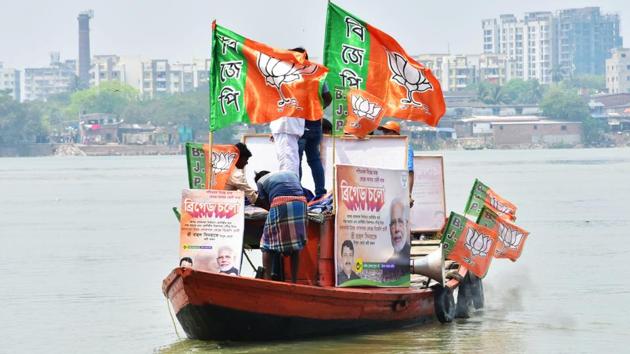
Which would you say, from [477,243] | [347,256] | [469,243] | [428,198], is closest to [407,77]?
[347,256]

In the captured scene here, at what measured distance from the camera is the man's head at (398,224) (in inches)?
762

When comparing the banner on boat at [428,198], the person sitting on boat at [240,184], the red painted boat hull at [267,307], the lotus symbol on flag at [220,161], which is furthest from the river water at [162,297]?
the lotus symbol on flag at [220,161]

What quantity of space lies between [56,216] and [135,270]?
22487 mm

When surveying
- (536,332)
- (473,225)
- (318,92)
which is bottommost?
(536,332)

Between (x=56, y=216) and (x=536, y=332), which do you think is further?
(x=56, y=216)

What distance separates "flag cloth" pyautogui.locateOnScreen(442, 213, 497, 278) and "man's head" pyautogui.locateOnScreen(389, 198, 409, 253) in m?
1.51

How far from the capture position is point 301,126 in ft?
65.5

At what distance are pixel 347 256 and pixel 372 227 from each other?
49cm

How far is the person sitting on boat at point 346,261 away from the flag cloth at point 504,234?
3439 millimetres

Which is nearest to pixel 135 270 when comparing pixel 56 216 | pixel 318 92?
pixel 318 92

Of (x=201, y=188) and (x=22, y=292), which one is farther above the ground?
(x=201, y=188)

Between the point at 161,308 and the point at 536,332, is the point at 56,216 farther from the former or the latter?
the point at 536,332

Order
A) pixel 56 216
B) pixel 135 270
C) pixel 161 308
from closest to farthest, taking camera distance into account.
→ pixel 161 308
pixel 135 270
pixel 56 216

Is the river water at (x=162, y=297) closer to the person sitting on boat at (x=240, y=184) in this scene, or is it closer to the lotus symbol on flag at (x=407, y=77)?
the person sitting on boat at (x=240, y=184)
